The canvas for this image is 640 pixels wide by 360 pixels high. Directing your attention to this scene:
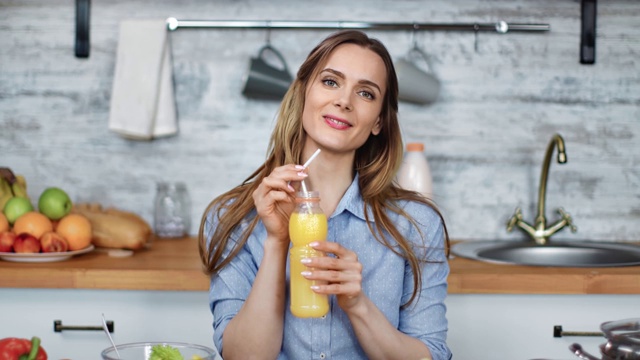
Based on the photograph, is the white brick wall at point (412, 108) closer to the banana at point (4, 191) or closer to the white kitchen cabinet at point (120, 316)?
the banana at point (4, 191)

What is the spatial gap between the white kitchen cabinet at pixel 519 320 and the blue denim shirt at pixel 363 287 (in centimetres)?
41

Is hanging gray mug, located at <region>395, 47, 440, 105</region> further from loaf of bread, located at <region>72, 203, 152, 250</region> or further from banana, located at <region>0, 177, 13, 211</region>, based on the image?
banana, located at <region>0, 177, 13, 211</region>

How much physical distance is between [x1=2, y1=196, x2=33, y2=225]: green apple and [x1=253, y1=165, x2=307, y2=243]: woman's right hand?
3.51 ft

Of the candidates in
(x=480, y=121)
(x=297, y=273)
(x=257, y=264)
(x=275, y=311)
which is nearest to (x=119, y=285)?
(x=257, y=264)

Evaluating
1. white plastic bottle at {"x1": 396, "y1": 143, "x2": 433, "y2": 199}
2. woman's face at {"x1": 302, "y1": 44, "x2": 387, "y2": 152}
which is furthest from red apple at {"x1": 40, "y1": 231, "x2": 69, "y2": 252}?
white plastic bottle at {"x1": 396, "y1": 143, "x2": 433, "y2": 199}

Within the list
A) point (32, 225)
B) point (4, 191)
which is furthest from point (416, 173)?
point (4, 191)

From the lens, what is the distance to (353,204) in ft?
5.53

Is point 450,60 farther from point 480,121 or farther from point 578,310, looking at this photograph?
point 578,310

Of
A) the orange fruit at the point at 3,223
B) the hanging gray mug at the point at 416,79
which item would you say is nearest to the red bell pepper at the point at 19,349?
the orange fruit at the point at 3,223

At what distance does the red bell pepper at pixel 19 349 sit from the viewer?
3.76 feet

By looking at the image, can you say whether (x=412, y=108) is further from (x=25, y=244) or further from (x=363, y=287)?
(x=25, y=244)

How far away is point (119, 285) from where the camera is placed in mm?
2049

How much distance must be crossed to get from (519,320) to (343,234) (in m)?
0.67

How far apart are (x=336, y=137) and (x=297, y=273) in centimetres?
33
